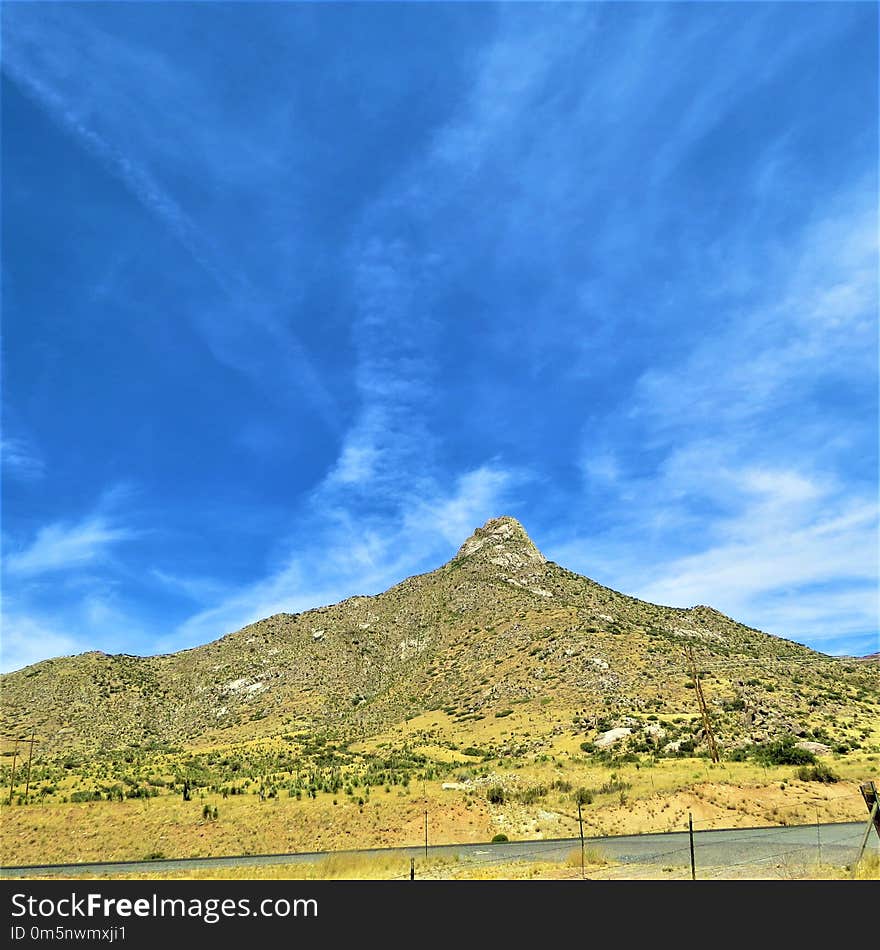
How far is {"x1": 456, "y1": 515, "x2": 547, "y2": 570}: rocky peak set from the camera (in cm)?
13662

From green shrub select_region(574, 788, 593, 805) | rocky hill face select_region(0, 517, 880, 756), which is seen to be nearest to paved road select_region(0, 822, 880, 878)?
green shrub select_region(574, 788, 593, 805)

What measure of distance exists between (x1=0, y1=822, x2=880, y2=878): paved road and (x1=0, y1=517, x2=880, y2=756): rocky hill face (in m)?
27.7

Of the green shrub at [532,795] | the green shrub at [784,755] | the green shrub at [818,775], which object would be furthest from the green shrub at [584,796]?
the green shrub at [784,755]

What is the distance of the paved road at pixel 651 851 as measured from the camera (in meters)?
22.3

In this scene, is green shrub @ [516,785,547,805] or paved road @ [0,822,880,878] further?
green shrub @ [516,785,547,805]

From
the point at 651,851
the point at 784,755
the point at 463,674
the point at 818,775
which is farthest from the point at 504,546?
the point at 651,851

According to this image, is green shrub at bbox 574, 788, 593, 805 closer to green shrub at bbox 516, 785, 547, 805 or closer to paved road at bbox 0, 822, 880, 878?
green shrub at bbox 516, 785, 547, 805

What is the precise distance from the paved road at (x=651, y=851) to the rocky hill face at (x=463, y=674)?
27.7 m

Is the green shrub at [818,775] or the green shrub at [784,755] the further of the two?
the green shrub at [784,755]

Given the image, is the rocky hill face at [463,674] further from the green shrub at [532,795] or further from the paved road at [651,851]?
the paved road at [651,851]
